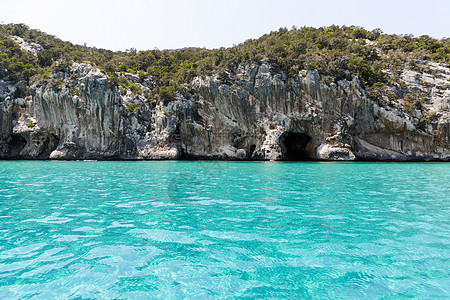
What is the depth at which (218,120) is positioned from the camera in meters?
40.0

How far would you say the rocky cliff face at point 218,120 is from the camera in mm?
36688

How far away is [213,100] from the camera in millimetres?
39969

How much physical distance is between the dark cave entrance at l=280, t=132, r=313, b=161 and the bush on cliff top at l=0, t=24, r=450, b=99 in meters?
9.61

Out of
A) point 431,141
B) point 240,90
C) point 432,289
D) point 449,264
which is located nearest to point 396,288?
point 432,289

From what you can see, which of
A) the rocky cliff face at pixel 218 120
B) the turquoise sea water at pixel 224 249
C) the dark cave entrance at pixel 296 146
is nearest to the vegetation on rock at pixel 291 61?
the rocky cliff face at pixel 218 120

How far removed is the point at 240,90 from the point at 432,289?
37.7m

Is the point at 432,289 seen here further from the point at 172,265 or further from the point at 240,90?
the point at 240,90

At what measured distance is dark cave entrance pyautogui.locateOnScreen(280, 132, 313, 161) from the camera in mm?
39828

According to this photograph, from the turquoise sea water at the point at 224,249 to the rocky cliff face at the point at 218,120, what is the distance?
29633 millimetres

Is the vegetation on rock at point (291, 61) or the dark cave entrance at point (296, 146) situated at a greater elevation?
the vegetation on rock at point (291, 61)

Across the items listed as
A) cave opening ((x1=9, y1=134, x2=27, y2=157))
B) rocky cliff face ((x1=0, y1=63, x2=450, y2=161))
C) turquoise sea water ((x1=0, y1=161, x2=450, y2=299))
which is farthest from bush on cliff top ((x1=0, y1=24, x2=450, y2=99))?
turquoise sea water ((x1=0, y1=161, x2=450, y2=299))

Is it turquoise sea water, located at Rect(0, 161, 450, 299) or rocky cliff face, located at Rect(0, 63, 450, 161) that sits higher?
rocky cliff face, located at Rect(0, 63, 450, 161)

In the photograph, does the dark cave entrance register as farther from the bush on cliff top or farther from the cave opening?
the cave opening

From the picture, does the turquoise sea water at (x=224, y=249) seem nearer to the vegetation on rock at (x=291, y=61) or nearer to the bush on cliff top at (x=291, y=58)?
the vegetation on rock at (x=291, y=61)
